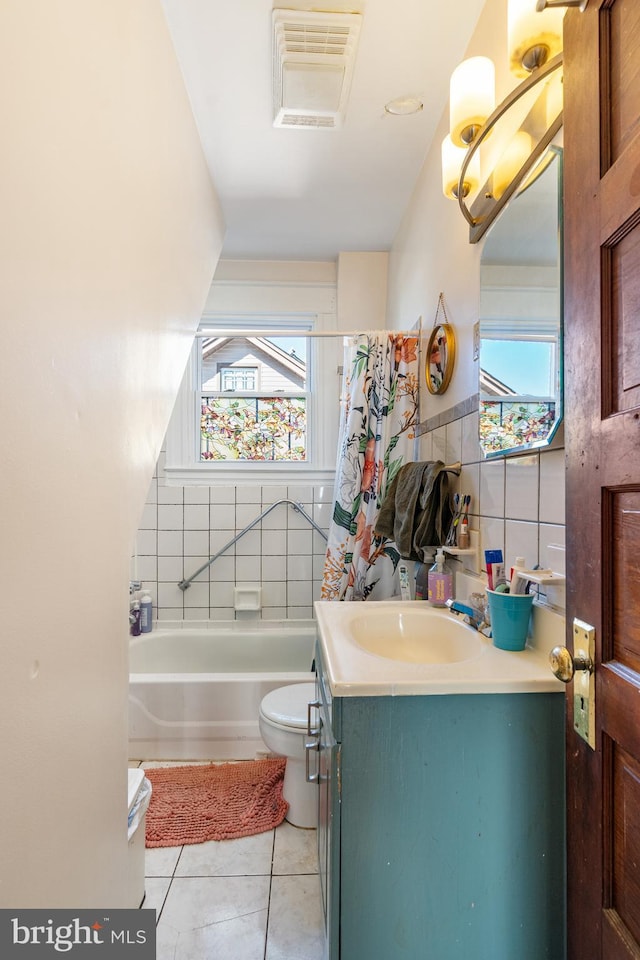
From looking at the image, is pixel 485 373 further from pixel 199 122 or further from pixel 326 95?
pixel 199 122

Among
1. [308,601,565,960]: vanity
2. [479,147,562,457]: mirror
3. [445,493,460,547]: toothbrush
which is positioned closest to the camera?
[308,601,565,960]: vanity

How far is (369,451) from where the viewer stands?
2188 mm

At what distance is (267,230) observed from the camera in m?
2.62

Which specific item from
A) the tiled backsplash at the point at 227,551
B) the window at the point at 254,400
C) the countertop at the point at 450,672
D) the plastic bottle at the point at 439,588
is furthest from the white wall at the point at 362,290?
the countertop at the point at 450,672

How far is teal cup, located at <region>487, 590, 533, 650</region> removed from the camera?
1.09 m

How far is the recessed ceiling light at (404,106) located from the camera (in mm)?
1708

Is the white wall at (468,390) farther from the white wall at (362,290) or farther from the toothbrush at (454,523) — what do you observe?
the white wall at (362,290)

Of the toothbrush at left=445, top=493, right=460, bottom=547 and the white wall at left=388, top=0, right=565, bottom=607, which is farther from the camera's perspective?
the toothbrush at left=445, top=493, right=460, bottom=547

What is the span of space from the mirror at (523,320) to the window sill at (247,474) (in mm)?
1621

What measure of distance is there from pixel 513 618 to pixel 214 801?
145cm

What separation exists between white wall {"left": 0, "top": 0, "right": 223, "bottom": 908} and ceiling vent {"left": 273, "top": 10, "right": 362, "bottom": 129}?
0.36 metres

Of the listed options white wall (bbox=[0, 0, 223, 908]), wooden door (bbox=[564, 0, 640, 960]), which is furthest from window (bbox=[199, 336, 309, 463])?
wooden door (bbox=[564, 0, 640, 960])

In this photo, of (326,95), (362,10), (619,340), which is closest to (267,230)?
(326,95)

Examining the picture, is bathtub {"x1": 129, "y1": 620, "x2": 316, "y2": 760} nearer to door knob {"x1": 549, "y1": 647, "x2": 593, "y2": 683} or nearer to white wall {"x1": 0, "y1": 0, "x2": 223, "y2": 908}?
white wall {"x1": 0, "y1": 0, "x2": 223, "y2": 908}
